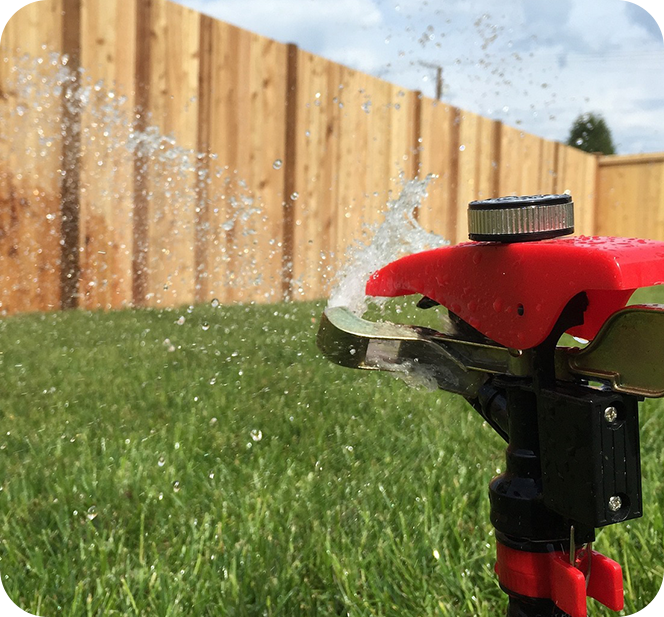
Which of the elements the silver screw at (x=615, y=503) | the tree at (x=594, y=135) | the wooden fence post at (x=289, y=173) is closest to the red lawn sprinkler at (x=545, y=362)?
the silver screw at (x=615, y=503)

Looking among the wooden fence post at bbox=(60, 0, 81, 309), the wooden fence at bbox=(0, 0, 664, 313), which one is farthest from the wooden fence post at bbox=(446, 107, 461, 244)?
the wooden fence post at bbox=(60, 0, 81, 309)

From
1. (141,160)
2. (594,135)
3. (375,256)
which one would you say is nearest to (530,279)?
(375,256)

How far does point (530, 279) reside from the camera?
641 millimetres

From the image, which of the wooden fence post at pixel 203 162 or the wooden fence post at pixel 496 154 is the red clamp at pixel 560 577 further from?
the wooden fence post at pixel 496 154

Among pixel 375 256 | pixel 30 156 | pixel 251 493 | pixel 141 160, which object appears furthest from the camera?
pixel 141 160

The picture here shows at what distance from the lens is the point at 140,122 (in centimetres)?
419

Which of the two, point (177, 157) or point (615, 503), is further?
point (177, 157)

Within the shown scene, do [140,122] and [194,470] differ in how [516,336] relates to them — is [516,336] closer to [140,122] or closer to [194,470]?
[194,470]

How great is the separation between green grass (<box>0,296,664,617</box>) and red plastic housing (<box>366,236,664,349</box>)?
0.53 m

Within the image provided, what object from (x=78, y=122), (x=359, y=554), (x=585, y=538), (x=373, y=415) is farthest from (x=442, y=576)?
(x=78, y=122)

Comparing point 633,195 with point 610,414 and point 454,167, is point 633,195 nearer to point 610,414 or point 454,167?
point 454,167

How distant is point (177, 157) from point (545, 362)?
3970 mm

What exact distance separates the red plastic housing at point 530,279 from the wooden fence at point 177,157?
3.44m

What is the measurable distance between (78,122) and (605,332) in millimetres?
3734
